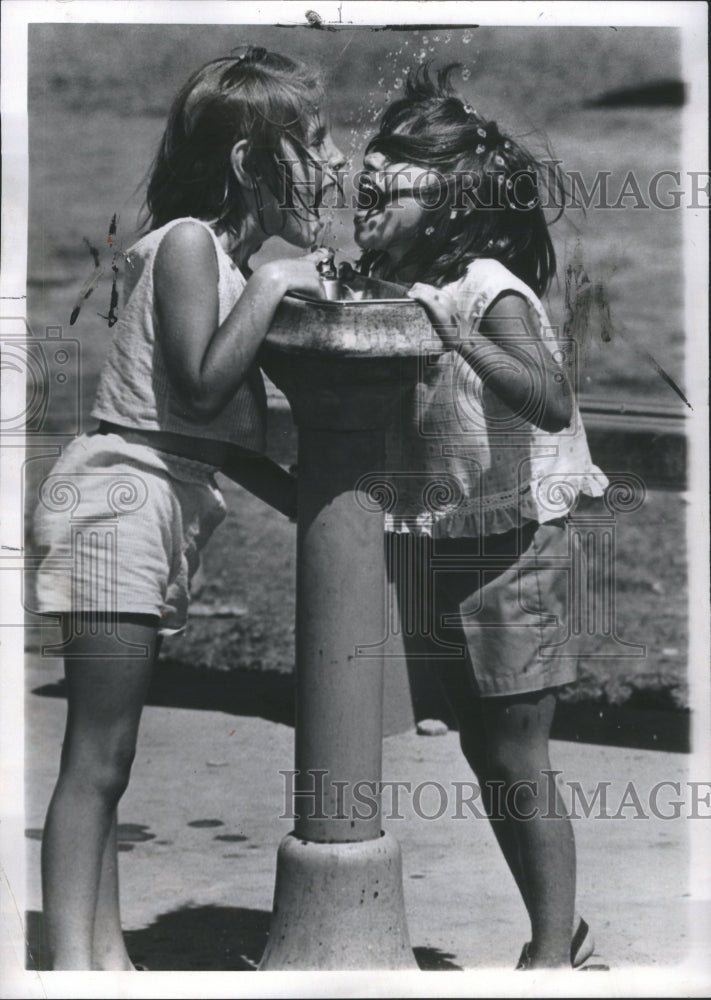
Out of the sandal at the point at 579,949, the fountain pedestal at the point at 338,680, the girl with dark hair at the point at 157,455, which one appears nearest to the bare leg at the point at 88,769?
the girl with dark hair at the point at 157,455

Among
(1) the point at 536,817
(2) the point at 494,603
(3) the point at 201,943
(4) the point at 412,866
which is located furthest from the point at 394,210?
(3) the point at 201,943

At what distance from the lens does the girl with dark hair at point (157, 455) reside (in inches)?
156

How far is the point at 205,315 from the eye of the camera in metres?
3.99

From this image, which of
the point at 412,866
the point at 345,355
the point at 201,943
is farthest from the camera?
the point at 412,866

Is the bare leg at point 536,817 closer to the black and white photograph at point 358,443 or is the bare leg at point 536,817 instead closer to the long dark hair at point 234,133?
the black and white photograph at point 358,443

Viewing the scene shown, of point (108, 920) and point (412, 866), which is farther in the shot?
point (412, 866)

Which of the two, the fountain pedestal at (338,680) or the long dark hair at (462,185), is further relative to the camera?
the long dark hair at (462,185)

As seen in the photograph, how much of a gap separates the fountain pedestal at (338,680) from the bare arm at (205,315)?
0.18ft

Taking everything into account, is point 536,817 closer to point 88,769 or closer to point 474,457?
point 474,457

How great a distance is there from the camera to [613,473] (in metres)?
4.57

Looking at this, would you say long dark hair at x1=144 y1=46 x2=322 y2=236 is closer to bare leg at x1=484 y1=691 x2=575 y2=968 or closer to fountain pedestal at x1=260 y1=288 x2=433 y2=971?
fountain pedestal at x1=260 y1=288 x2=433 y2=971

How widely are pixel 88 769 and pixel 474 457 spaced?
1126mm

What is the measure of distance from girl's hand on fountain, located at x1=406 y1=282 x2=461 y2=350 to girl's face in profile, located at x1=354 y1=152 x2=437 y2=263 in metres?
0.18

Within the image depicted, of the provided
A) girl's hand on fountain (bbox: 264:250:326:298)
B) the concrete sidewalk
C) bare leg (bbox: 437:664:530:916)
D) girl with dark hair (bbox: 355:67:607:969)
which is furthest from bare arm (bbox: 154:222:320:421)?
the concrete sidewalk
